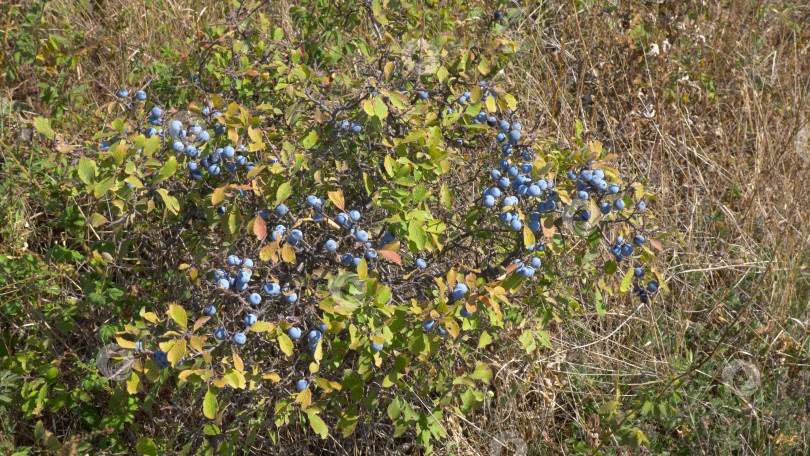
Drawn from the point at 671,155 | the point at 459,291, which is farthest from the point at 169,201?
the point at 671,155

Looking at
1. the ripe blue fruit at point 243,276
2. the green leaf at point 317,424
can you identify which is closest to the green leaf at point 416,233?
the ripe blue fruit at point 243,276

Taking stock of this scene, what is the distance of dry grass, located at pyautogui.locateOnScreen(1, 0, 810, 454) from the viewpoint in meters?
2.92

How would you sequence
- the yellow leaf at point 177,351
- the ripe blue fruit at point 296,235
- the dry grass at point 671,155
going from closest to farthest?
the yellow leaf at point 177,351, the ripe blue fruit at point 296,235, the dry grass at point 671,155

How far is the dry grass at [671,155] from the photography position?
2.92m

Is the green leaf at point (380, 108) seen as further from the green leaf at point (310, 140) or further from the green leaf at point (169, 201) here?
the green leaf at point (169, 201)

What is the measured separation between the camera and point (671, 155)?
Answer: 3.63 metres

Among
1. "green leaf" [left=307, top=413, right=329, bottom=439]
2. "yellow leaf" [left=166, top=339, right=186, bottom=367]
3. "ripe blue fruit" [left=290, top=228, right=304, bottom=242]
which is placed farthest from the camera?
"green leaf" [left=307, top=413, right=329, bottom=439]

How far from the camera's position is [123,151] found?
193cm

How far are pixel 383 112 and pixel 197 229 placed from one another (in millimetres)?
896

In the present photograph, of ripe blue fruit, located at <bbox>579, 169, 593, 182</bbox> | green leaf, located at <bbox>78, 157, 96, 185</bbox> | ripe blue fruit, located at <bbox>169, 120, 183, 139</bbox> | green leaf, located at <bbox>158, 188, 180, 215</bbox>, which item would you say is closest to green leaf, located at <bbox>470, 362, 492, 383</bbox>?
ripe blue fruit, located at <bbox>579, 169, 593, 182</bbox>

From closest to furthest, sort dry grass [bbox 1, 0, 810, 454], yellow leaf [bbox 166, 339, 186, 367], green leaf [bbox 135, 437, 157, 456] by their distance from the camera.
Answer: yellow leaf [bbox 166, 339, 186, 367] < green leaf [bbox 135, 437, 157, 456] < dry grass [bbox 1, 0, 810, 454]

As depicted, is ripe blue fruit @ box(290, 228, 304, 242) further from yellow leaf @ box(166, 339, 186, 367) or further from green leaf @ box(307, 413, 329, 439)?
green leaf @ box(307, 413, 329, 439)

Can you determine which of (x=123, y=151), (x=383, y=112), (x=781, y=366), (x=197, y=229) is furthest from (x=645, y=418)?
(x=123, y=151)

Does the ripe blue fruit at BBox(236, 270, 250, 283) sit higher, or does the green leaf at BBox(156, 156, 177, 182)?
the green leaf at BBox(156, 156, 177, 182)
